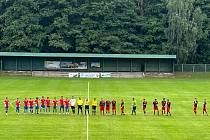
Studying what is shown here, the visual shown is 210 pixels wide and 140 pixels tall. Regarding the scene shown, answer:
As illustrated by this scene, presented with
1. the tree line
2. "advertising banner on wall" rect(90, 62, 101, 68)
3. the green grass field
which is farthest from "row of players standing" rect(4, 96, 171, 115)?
the tree line

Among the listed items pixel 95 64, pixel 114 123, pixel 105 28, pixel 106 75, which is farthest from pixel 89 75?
pixel 114 123

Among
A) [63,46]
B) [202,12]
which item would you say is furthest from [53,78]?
[202,12]

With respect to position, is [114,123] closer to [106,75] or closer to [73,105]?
[73,105]

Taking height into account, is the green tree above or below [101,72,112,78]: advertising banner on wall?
above

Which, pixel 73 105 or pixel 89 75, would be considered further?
pixel 89 75

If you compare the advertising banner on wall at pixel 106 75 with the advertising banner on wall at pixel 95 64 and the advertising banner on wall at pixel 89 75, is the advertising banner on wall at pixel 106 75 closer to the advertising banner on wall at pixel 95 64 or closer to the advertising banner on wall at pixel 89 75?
the advertising banner on wall at pixel 89 75

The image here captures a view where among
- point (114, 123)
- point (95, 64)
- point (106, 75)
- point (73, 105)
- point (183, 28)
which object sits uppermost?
point (183, 28)

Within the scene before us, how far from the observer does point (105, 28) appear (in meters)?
91.9

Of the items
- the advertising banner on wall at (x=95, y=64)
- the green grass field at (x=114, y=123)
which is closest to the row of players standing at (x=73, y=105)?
the green grass field at (x=114, y=123)

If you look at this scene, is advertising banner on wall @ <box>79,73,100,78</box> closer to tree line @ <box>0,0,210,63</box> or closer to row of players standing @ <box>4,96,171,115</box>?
tree line @ <box>0,0,210,63</box>

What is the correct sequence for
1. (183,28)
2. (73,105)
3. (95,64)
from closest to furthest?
(73,105), (95,64), (183,28)

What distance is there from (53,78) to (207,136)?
45.9m

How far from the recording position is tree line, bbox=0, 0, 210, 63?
87625mm

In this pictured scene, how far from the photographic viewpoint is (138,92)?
5769 centimetres
